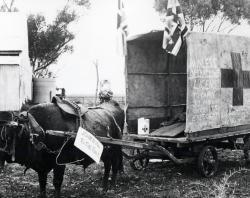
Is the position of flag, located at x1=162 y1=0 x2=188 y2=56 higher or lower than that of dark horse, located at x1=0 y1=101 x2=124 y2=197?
higher

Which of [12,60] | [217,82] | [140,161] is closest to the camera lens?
[217,82]

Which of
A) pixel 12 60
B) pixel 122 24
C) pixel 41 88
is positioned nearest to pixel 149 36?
pixel 122 24

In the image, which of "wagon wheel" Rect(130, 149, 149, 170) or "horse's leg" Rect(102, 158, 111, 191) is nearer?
"horse's leg" Rect(102, 158, 111, 191)

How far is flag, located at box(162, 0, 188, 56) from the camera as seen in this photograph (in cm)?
719

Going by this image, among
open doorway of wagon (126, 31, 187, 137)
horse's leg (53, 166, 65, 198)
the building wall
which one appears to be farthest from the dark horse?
the building wall

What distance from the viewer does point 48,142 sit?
6.04 meters

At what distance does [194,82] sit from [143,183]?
213cm

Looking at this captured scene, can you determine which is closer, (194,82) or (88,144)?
(88,144)

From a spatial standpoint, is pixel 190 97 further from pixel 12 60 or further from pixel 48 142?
pixel 12 60

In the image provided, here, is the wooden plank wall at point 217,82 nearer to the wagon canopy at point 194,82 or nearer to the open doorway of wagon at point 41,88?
the wagon canopy at point 194,82

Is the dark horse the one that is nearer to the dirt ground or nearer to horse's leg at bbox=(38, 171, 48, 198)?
horse's leg at bbox=(38, 171, 48, 198)

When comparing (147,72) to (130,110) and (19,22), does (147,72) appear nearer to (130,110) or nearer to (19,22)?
(130,110)

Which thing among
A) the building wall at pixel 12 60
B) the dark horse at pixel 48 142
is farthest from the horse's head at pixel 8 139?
the building wall at pixel 12 60

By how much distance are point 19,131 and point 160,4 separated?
1947 cm
